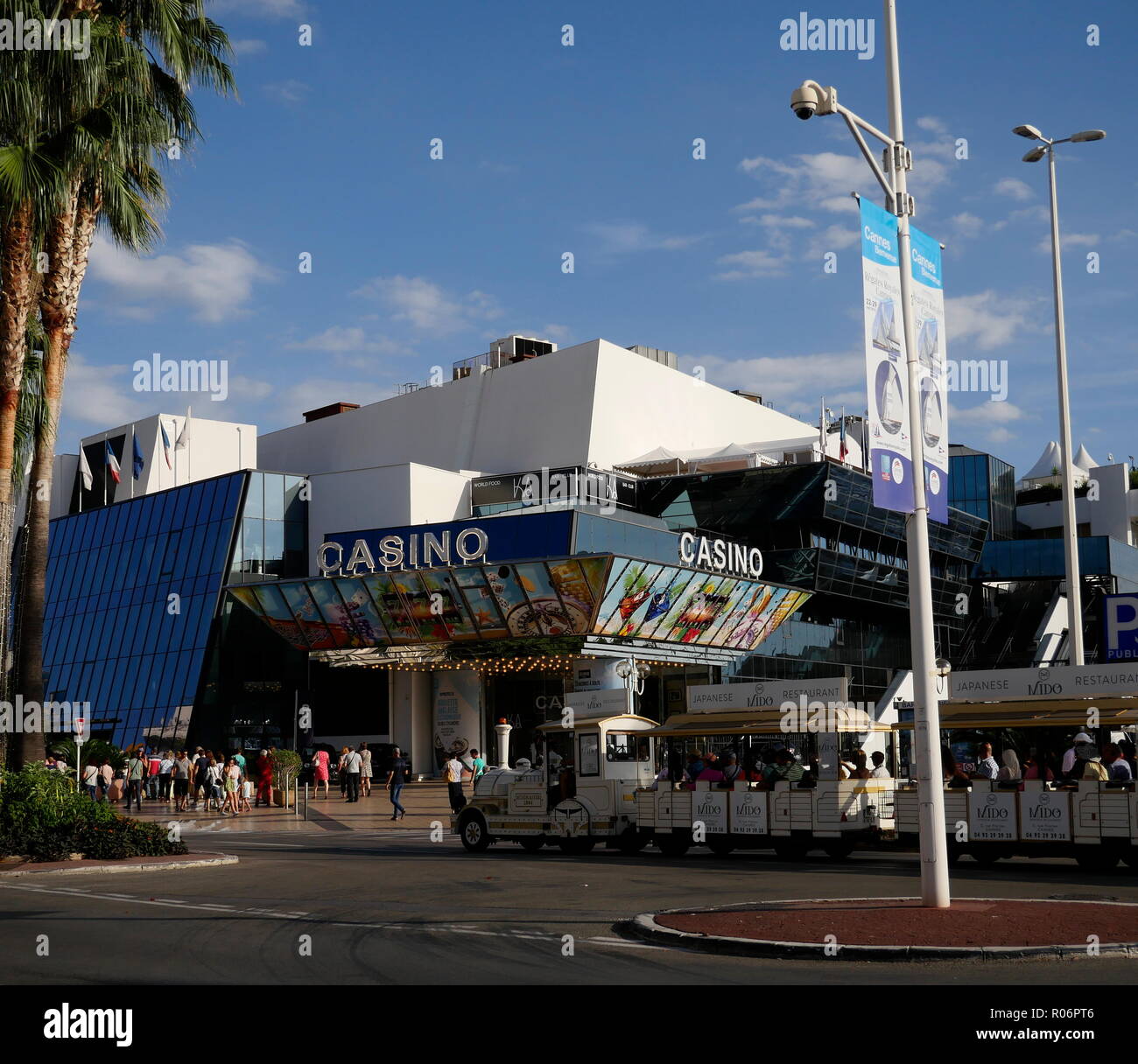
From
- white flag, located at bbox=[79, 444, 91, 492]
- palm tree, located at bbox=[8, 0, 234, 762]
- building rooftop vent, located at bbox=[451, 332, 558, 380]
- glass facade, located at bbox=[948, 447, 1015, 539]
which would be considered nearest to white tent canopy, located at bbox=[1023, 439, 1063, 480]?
glass facade, located at bbox=[948, 447, 1015, 539]

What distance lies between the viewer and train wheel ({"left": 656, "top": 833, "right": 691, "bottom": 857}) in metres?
23.5

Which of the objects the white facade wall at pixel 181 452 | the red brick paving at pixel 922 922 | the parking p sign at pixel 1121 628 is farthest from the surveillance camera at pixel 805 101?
the white facade wall at pixel 181 452

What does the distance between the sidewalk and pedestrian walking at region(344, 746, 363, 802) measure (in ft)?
1.04

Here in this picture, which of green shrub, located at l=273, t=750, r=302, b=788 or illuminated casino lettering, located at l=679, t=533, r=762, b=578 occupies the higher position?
illuminated casino lettering, located at l=679, t=533, r=762, b=578

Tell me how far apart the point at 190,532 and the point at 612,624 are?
22.4m

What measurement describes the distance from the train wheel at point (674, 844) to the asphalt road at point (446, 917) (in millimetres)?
425

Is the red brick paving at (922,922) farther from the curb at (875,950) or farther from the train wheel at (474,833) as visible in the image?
the train wheel at (474,833)

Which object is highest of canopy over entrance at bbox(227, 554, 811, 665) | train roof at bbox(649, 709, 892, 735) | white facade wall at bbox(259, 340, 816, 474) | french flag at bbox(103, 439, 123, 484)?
white facade wall at bbox(259, 340, 816, 474)

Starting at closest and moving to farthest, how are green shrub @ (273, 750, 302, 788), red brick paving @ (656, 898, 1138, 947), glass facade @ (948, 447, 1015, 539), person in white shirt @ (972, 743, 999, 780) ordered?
red brick paving @ (656, 898, 1138, 947) < person in white shirt @ (972, 743, 999, 780) < green shrub @ (273, 750, 302, 788) < glass facade @ (948, 447, 1015, 539)

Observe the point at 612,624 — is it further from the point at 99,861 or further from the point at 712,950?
the point at 712,950

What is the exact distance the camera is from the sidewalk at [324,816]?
33156 millimetres

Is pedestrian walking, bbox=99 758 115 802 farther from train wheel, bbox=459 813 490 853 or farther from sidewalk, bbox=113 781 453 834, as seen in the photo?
train wheel, bbox=459 813 490 853

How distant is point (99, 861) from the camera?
69.2 feet
